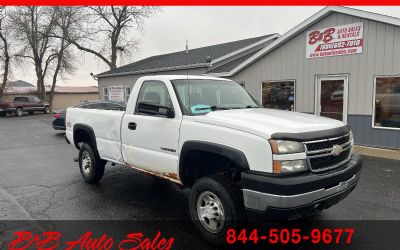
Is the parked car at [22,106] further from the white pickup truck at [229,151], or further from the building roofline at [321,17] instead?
the white pickup truck at [229,151]

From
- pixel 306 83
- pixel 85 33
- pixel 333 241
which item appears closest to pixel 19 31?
pixel 85 33

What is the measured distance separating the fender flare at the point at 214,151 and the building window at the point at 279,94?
886cm

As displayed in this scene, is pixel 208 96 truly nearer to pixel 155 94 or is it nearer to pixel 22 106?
pixel 155 94

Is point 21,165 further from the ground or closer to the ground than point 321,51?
closer to the ground

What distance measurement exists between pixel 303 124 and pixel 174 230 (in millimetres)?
2124

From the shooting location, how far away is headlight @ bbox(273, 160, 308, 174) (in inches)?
122

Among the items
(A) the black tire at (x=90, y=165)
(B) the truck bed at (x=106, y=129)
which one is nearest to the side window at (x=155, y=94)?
(B) the truck bed at (x=106, y=129)

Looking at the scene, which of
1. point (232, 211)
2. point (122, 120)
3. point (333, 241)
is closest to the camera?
point (232, 211)

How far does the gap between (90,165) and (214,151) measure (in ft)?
11.5

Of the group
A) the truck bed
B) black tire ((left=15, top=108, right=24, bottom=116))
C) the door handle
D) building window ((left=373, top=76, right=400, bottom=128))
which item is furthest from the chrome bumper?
black tire ((left=15, top=108, right=24, bottom=116))

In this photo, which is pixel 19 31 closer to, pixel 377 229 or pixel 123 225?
pixel 123 225

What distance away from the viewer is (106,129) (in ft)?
17.8

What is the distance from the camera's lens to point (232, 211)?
338 cm

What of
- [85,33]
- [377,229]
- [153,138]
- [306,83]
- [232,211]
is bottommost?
[377,229]
